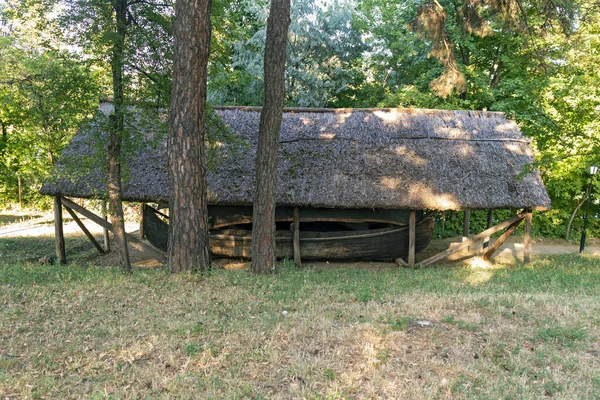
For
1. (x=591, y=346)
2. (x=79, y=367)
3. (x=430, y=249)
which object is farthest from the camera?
(x=430, y=249)

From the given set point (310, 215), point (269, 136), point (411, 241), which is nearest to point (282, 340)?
point (269, 136)

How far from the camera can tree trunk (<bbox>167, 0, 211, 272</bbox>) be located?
21.7 ft

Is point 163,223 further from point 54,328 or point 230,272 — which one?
point 54,328

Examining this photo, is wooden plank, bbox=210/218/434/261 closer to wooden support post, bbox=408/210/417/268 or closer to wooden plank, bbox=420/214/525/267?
wooden support post, bbox=408/210/417/268

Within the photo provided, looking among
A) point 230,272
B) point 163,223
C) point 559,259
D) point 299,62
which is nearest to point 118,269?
point 230,272

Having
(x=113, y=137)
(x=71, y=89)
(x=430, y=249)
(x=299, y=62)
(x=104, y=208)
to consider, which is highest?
(x=299, y=62)

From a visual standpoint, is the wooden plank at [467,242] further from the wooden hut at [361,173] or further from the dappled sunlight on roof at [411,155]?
the dappled sunlight on roof at [411,155]

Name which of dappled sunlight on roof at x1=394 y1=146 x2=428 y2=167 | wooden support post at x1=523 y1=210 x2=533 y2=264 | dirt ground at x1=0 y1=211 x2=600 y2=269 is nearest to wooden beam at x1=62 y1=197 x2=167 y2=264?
dirt ground at x1=0 y1=211 x2=600 y2=269

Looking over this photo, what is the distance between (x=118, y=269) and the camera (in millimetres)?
8133

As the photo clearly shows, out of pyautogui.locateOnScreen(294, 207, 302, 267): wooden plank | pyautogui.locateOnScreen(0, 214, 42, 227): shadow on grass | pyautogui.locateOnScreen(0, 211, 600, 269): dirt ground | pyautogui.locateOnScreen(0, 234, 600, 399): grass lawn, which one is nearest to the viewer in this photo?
pyautogui.locateOnScreen(0, 234, 600, 399): grass lawn

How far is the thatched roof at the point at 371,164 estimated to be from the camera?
33.7 feet

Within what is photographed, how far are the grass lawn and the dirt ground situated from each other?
4377 millimetres

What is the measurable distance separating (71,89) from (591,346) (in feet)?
27.5

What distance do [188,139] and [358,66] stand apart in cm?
1505
